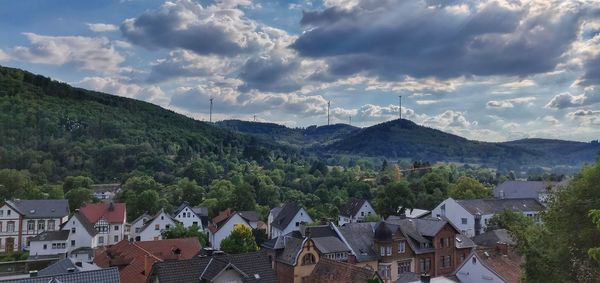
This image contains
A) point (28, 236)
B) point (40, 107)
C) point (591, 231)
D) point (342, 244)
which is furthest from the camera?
point (40, 107)

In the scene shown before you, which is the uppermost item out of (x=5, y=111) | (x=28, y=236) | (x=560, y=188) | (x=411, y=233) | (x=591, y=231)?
(x=5, y=111)

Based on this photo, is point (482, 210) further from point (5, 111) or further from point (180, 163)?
point (5, 111)

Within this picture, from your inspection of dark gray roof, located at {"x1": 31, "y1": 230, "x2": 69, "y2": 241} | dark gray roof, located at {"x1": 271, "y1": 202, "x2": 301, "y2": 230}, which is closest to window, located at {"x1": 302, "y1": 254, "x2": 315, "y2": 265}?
dark gray roof, located at {"x1": 271, "y1": 202, "x2": 301, "y2": 230}

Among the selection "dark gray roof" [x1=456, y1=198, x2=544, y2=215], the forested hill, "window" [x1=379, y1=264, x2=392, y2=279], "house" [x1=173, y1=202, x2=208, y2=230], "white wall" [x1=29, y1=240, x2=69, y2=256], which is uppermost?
the forested hill

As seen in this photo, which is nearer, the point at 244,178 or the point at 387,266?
the point at 387,266

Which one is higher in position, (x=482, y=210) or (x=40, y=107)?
(x=40, y=107)

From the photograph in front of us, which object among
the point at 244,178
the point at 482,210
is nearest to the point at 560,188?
the point at 482,210

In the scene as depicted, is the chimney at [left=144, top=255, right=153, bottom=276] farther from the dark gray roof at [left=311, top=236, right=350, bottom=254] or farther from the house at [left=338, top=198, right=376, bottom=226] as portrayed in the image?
the house at [left=338, top=198, right=376, bottom=226]
